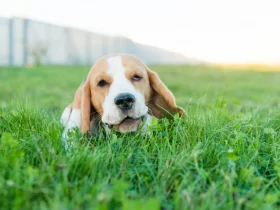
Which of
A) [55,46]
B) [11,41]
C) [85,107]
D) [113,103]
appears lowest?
[55,46]

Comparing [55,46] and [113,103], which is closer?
[113,103]

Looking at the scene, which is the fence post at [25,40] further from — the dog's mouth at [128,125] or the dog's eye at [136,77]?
the dog's mouth at [128,125]

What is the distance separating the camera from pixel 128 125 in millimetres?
3756

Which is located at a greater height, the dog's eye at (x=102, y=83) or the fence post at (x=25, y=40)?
the dog's eye at (x=102, y=83)

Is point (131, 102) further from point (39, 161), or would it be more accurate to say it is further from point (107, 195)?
point (107, 195)

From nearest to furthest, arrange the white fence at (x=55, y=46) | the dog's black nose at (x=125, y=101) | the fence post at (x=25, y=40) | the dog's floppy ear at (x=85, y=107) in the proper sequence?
the dog's black nose at (x=125, y=101) → the dog's floppy ear at (x=85, y=107) → the white fence at (x=55, y=46) → the fence post at (x=25, y=40)

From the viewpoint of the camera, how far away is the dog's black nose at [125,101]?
11.8 ft

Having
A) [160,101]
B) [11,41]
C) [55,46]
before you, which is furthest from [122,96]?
[55,46]

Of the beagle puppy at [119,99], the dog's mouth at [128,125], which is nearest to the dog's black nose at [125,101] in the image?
the beagle puppy at [119,99]

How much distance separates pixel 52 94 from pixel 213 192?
8.47m

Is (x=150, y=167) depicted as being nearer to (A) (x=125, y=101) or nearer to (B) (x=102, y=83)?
(A) (x=125, y=101)

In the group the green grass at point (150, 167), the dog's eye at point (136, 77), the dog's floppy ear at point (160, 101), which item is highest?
the dog's eye at point (136, 77)

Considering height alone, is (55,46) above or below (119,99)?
below

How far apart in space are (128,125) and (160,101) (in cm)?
71
